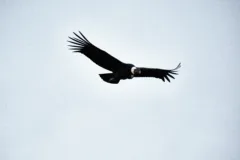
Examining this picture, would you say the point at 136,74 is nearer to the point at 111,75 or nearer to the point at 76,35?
the point at 111,75

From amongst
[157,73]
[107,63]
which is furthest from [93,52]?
[157,73]

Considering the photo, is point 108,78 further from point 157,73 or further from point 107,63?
point 157,73

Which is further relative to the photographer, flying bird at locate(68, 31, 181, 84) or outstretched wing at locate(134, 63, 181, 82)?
outstretched wing at locate(134, 63, 181, 82)

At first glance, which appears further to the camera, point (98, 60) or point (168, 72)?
point (168, 72)

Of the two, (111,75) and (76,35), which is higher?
(76,35)

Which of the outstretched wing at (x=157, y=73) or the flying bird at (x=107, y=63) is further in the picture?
the outstretched wing at (x=157, y=73)

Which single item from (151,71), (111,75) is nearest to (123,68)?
(111,75)

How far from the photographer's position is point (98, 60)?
15.1 meters

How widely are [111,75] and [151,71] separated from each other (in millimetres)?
2121

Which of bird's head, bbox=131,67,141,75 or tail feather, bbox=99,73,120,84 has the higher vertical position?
bird's head, bbox=131,67,141,75

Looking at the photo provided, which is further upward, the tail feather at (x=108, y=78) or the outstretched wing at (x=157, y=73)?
→ the outstretched wing at (x=157, y=73)

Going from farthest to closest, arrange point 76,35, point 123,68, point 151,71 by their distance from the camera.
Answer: point 151,71, point 123,68, point 76,35

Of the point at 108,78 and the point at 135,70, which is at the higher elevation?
the point at 135,70

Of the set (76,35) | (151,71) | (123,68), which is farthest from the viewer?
(151,71)
